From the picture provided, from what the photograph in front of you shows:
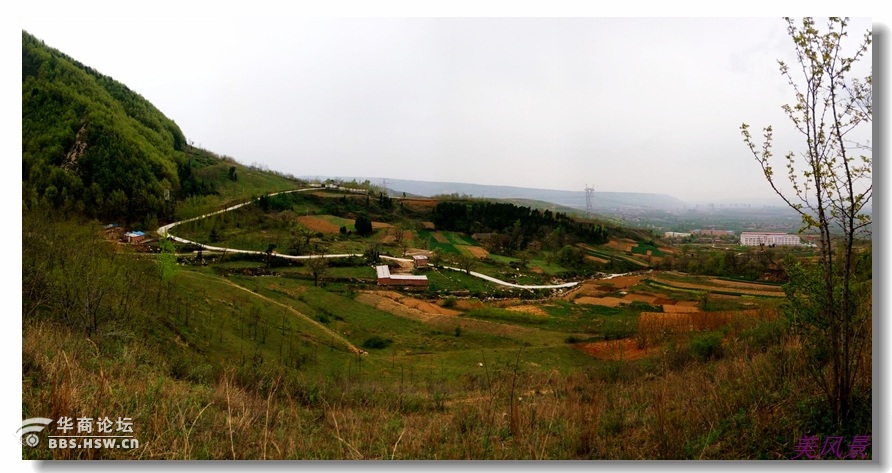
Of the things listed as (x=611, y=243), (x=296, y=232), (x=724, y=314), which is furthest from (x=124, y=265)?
(x=611, y=243)

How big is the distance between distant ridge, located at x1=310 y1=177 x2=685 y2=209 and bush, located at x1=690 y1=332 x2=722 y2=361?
4010mm

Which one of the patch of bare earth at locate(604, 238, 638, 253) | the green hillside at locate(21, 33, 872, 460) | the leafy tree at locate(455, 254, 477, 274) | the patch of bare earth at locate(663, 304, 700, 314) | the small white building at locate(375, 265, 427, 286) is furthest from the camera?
the patch of bare earth at locate(604, 238, 638, 253)

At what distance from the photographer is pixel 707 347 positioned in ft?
22.6

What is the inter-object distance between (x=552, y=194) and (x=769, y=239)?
34.0 feet

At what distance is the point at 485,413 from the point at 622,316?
8.73 meters

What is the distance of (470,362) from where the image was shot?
970 cm

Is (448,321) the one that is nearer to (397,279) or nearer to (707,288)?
(397,279)

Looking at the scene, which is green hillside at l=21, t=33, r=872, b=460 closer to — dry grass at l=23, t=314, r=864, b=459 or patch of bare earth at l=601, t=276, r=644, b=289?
dry grass at l=23, t=314, r=864, b=459

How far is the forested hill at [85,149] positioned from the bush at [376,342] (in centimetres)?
780

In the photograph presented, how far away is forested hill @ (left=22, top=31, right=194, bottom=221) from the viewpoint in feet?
26.4

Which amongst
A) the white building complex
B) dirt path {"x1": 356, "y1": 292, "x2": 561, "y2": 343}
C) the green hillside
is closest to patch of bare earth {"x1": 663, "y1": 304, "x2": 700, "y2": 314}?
the green hillside

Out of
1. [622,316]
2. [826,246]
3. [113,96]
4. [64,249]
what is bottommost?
[622,316]

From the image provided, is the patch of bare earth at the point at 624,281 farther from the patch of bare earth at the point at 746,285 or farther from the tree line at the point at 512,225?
the tree line at the point at 512,225

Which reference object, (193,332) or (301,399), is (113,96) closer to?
(193,332)
